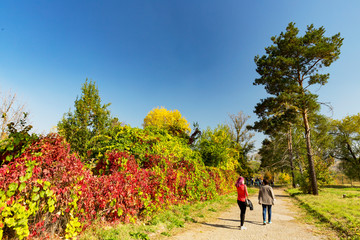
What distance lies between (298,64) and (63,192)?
58.3 feet

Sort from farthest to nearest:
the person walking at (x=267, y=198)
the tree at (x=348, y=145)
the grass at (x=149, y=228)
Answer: the tree at (x=348, y=145)
the person walking at (x=267, y=198)
the grass at (x=149, y=228)

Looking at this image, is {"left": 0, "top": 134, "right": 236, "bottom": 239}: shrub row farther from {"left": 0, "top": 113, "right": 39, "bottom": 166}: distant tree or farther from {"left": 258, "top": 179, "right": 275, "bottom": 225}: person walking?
{"left": 258, "top": 179, "right": 275, "bottom": 225}: person walking

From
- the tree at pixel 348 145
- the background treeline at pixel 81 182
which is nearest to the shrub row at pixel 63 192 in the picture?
the background treeline at pixel 81 182

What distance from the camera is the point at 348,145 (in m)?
34.5

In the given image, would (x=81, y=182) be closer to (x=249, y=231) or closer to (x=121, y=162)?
(x=121, y=162)

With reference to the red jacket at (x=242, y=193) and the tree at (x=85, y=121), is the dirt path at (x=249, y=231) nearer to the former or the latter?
the red jacket at (x=242, y=193)

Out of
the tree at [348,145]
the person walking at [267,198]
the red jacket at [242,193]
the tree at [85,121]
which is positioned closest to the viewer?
the red jacket at [242,193]

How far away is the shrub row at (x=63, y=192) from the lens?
9.73ft

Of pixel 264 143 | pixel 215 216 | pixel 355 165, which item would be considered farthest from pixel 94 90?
pixel 355 165

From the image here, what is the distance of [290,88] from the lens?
49.3 feet

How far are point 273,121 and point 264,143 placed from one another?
20.9 meters

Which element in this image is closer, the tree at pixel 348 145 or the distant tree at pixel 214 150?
the distant tree at pixel 214 150

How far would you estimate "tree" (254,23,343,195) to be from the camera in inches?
→ 562

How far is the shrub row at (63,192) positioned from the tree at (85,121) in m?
8.94
